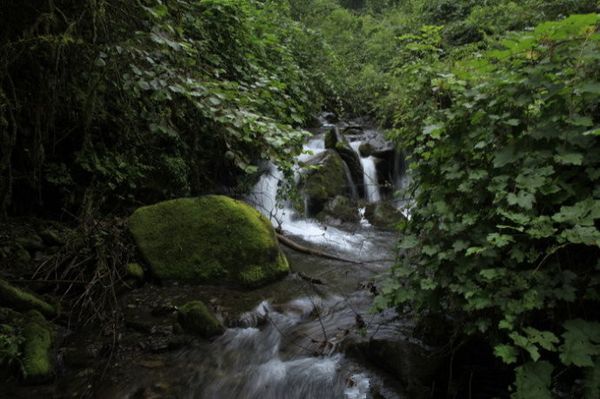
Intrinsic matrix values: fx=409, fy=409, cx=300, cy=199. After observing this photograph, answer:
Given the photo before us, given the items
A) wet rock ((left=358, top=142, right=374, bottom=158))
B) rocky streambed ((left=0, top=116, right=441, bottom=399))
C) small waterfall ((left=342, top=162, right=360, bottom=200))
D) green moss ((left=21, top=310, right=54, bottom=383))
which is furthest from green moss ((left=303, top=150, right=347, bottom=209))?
green moss ((left=21, top=310, right=54, bottom=383))

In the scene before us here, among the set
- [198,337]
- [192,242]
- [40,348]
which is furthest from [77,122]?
[198,337]

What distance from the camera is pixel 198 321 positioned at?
402cm

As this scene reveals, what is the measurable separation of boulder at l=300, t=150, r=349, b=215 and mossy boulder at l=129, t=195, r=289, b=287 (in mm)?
3156

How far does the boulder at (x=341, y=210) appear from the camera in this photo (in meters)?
8.40

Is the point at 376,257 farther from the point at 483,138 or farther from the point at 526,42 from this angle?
the point at 526,42

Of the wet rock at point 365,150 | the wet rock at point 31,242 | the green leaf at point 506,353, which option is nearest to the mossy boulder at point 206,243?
the wet rock at point 31,242

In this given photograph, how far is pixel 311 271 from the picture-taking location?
221 inches

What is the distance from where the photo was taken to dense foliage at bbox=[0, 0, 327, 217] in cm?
347

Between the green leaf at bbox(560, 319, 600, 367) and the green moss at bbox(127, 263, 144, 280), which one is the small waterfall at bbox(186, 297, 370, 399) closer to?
the green moss at bbox(127, 263, 144, 280)

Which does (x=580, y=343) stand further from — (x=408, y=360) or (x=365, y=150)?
(x=365, y=150)

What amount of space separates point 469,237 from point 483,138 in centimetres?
64

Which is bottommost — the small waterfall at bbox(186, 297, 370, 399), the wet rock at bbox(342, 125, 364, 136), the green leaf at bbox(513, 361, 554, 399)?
the small waterfall at bbox(186, 297, 370, 399)

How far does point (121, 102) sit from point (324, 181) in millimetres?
5166

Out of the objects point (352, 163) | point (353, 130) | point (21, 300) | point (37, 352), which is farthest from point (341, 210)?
point (37, 352)
